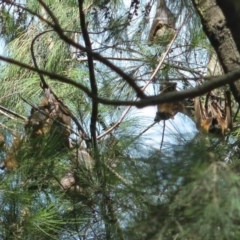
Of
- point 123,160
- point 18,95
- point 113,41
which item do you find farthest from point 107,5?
point 123,160

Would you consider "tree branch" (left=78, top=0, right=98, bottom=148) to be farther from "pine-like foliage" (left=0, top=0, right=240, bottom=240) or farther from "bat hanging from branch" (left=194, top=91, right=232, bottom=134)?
"bat hanging from branch" (left=194, top=91, right=232, bottom=134)

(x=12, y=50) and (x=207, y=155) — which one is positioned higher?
(x=12, y=50)

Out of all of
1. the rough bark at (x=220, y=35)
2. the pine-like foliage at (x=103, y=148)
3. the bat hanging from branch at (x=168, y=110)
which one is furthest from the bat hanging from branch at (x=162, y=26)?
the rough bark at (x=220, y=35)

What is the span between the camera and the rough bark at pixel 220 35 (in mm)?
1173

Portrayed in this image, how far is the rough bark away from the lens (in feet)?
3.85

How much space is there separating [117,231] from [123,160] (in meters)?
0.11

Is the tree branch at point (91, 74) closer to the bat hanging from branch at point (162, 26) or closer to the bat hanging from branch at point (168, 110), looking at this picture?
the bat hanging from branch at point (168, 110)

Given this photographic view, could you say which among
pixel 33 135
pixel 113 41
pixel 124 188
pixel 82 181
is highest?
pixel 113 41

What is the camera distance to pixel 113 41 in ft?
5.94

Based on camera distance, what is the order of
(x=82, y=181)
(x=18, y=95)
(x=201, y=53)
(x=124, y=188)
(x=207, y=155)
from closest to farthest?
(x=207, y=155), (x=124, y=188), (x=82, y=181), (x=201, y=53), (x=18, y=95)

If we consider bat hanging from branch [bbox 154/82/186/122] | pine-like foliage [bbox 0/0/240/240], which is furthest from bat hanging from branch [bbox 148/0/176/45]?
bat hanging from branch [bbox 154/82/186/122]

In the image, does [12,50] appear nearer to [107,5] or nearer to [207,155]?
[107,5]

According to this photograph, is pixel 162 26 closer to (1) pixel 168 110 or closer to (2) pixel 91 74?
(1) pixel 168 110

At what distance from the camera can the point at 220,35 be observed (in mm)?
1201
